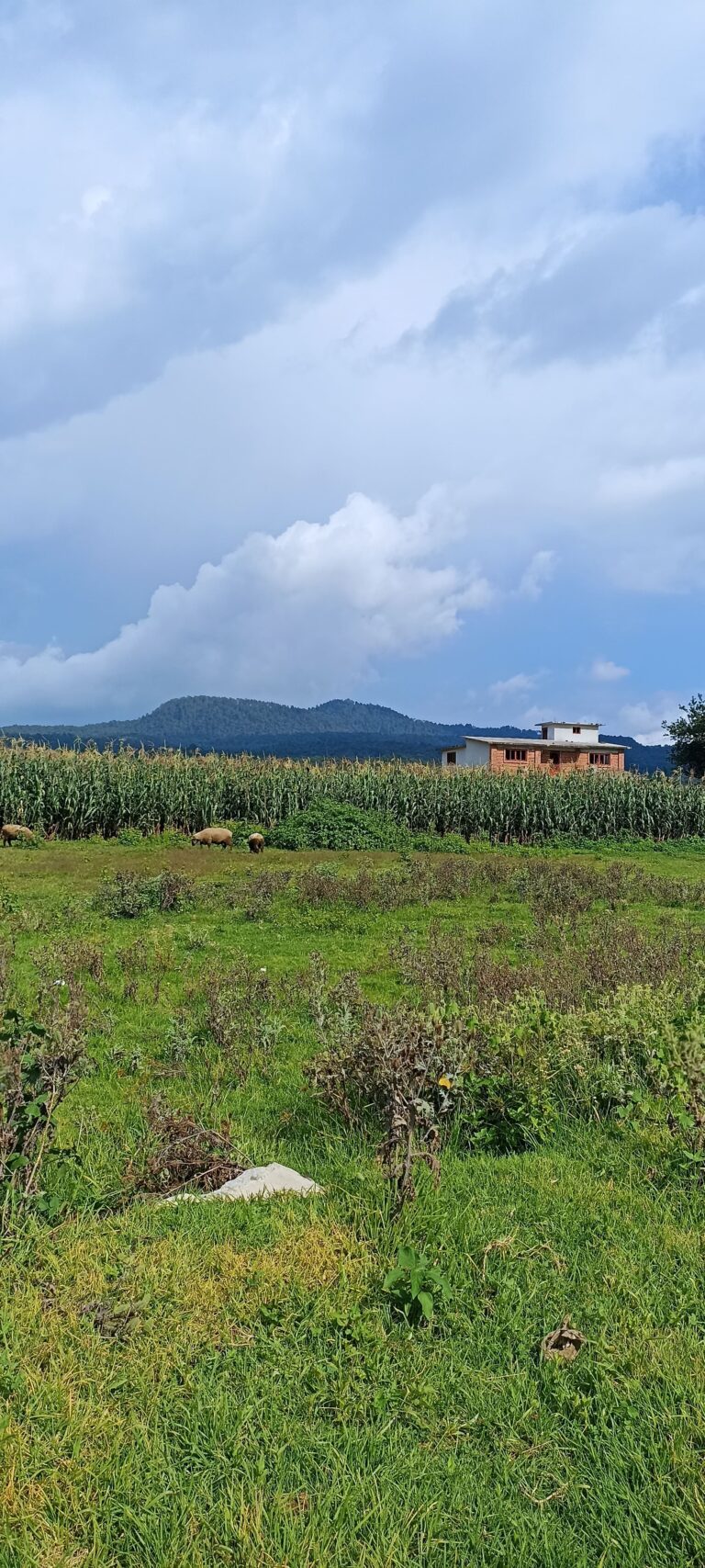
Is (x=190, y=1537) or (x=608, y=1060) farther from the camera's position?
(x=608, y=1060)

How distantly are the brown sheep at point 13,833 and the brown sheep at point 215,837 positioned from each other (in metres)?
5.26

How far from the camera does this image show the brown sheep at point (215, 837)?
97.5ft

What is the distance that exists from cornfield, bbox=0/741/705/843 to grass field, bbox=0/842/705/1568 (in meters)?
25.1

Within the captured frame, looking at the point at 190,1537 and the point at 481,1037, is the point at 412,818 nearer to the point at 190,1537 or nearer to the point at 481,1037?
the point at 481,1037

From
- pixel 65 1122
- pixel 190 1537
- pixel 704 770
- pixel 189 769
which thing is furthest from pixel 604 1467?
pixel 704 770

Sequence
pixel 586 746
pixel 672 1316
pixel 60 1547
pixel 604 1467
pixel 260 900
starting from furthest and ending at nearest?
pixel 586 746 < pixel 260 900 < pixel 672 1316 < pixel 604 1467 < pixel 60 1547

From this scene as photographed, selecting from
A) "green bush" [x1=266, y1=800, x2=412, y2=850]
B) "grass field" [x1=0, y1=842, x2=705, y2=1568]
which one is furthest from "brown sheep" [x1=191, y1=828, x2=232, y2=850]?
Result: "grass field" [x1=0, y1=842, x2=705, y2=1568]

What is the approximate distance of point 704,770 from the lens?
5616cm

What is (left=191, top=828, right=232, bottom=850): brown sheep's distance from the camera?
29703 millimetres

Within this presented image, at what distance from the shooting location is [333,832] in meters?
29.7

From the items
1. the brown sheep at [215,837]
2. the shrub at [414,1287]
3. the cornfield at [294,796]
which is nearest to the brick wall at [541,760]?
the cornfield at [294,796]

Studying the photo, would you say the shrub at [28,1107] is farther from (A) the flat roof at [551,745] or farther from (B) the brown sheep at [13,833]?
(A) the flat roof at [551,745]

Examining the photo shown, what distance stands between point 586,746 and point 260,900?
48611mm

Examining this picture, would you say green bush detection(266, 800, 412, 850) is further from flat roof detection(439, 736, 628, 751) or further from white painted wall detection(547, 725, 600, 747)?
white painted wall detection(547, 725, 600, 747)
